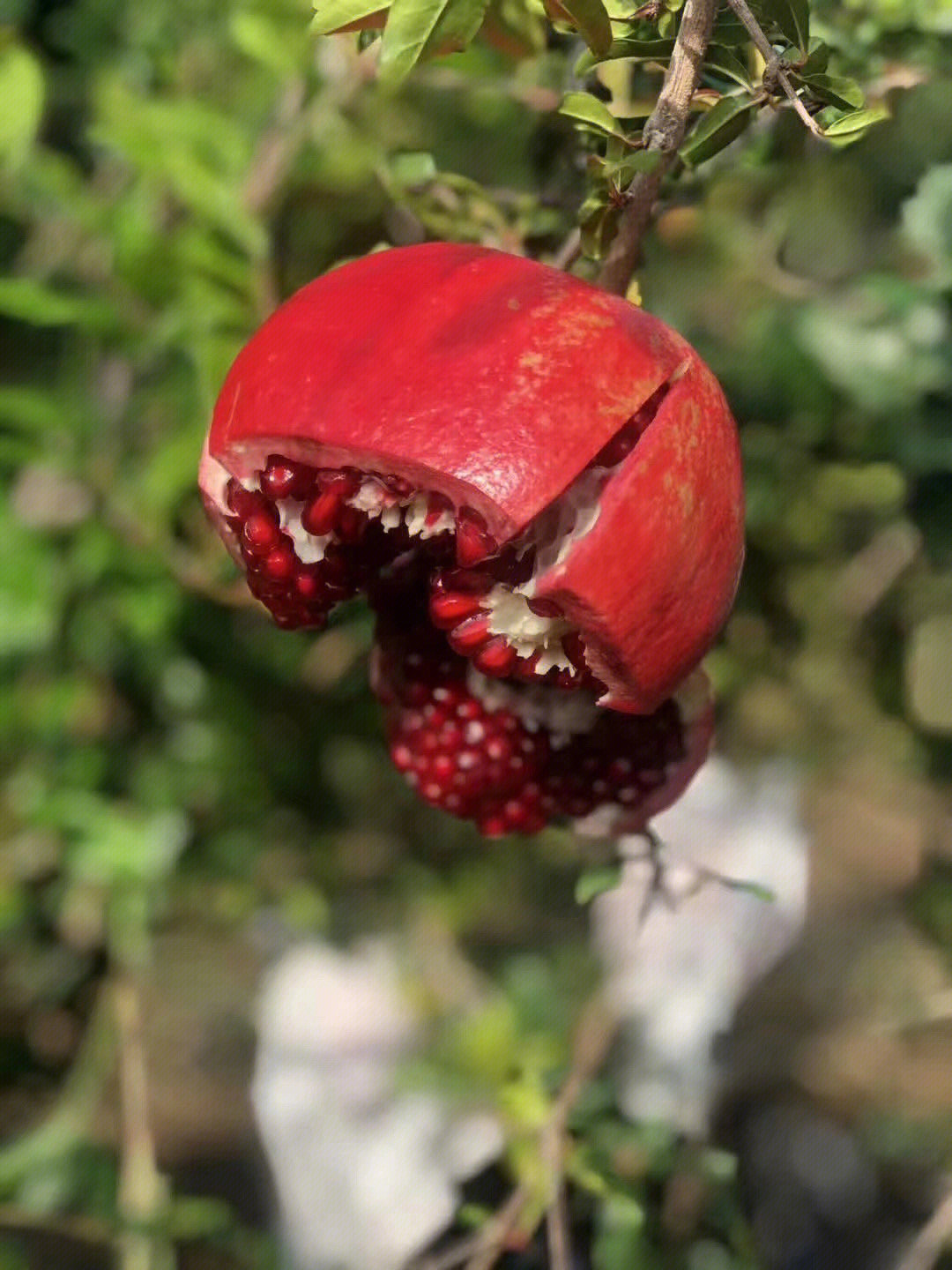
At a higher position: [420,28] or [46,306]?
[420,28]

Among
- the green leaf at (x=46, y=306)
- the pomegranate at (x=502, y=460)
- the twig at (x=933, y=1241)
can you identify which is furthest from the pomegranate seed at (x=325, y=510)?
the twig at (x=933, y=1241)

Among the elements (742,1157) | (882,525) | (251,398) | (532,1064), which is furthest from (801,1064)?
(251,398)

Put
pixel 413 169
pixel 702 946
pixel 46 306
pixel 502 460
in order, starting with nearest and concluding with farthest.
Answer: pixel 502 460
pixel 413 169
pixel 46 306
pixel 702 946

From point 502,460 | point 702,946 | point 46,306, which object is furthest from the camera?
point 702,946

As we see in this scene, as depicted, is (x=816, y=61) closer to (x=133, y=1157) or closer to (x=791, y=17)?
(x=791, y=17)

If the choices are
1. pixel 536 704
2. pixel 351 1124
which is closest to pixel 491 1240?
pixel 351 1124

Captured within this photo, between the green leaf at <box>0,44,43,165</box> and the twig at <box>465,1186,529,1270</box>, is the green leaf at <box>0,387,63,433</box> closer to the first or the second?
the green leaf at <box>0,44,43,165</box>

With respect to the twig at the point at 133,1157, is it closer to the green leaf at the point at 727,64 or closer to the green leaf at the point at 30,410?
the green leaf at the point at 30,410
